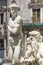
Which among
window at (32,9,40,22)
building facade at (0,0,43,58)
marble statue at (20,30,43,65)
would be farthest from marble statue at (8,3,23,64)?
window at (32,9,40,22)

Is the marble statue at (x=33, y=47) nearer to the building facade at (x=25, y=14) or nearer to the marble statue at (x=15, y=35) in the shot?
the marble statue at (x=15, y=35)

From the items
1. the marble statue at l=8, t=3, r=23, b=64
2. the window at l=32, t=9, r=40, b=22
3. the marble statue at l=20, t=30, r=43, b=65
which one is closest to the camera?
the marble statue at l=20, t=30, r=43, b=65

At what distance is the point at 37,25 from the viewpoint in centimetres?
1255

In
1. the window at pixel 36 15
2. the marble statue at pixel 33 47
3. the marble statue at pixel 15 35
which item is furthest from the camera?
the window at pixel 36 15

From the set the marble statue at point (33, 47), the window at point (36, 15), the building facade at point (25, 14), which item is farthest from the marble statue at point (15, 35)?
the window at point (36, 15)

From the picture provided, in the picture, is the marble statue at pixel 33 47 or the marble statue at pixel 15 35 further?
the marble statue at pixel 15 35

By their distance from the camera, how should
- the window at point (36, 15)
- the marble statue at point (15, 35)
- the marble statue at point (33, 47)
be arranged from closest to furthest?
the marble statue at point (33, 47)
the marble statue at point (15, 35)
the window at point (36, 15)

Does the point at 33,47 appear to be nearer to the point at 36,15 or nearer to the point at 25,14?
the point at 36,15

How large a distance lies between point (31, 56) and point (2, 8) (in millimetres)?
10453

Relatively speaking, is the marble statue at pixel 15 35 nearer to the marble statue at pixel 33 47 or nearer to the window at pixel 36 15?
the marble statue at pixel 33 47

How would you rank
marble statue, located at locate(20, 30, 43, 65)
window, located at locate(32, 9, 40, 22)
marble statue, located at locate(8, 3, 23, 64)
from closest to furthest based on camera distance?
marble statue, located at locate(20, 30, 43, 65)
marble statue, located at locate(8, 3, 23, 64)
window, located at locate(32, 9, 40, 22)

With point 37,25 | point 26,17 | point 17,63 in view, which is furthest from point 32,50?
point 26,17

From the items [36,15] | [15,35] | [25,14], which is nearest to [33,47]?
[15,35]

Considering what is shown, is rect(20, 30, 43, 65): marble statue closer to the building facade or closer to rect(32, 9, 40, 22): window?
the building facade
